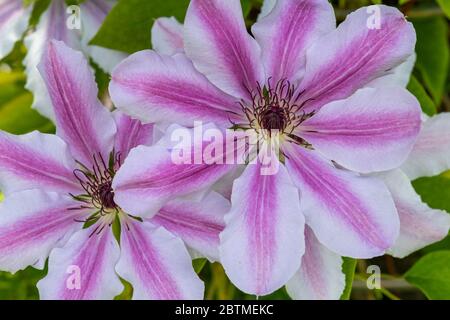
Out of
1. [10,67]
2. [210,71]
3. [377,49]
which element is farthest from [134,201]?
[10,67]

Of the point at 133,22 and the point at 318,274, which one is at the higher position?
the point at 133,22

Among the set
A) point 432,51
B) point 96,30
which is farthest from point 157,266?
point 432,51

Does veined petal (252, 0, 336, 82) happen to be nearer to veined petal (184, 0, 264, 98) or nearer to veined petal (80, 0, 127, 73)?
veined petal (184, 0, 264, 98)

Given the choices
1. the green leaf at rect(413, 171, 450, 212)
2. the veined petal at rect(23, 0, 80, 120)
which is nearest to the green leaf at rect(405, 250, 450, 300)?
the green leaf at rect(413, 171, 450, 212)

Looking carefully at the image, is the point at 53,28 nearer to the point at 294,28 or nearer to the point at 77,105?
the point at 77,105

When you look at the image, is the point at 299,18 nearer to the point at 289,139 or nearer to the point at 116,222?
the point at 289,139
